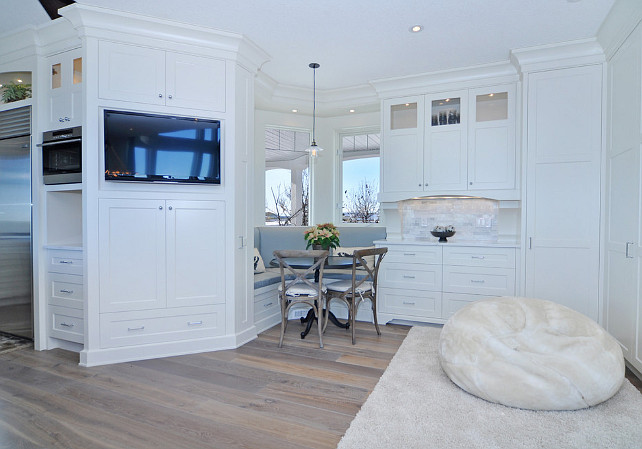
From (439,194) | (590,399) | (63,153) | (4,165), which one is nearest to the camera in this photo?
(590,399)

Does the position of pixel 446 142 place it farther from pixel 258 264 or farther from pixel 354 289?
pixel 258 264

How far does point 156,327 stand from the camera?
3.09m

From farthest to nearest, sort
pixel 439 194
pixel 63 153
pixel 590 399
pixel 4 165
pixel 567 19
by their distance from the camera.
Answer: pixel 439 194
pixel 4 165
pixel 63 153
pixel 567 19
pixel 590 399

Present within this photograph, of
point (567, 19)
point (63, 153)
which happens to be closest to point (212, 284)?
point (63, 153)

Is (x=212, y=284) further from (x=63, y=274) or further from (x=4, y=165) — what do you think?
(x=4, y=165)

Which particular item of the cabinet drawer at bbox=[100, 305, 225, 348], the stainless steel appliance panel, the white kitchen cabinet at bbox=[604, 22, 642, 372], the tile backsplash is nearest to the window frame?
the tile backsplash

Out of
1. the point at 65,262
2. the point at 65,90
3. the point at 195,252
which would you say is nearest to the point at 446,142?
the point at 195,252

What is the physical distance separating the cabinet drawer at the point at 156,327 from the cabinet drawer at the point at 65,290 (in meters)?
0.40

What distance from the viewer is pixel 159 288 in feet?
10.2

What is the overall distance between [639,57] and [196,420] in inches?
147

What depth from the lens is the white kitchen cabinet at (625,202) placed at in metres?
2.57

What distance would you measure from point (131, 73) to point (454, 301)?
367cm

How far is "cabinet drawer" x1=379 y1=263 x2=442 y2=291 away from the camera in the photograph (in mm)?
3918

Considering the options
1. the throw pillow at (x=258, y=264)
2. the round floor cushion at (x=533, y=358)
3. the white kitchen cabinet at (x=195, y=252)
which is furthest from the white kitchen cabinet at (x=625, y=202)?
the throw pillow at (x=258, y=264)
